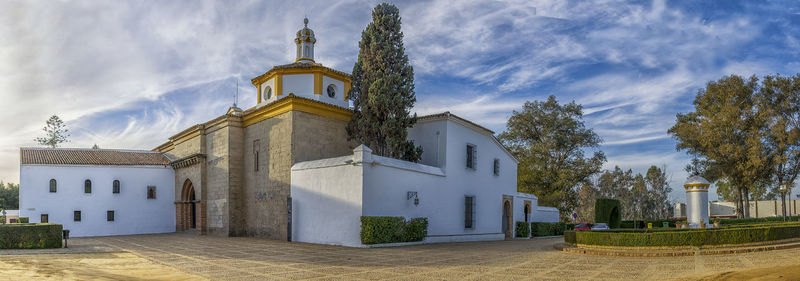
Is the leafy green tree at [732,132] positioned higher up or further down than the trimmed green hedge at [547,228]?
higher up

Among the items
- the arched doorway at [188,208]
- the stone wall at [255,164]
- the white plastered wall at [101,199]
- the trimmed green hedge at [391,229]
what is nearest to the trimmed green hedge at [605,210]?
the trimmed green hedge at [391,229]

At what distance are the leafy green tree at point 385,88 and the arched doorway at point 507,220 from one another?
7.17 meters

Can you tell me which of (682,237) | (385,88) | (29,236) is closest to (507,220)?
(385,88)

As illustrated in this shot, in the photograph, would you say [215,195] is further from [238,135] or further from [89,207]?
[89,207]

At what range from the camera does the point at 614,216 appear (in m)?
29.6

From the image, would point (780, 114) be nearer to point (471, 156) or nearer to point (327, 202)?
point (471, 156)

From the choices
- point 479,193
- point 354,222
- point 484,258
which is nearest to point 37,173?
point 354,222

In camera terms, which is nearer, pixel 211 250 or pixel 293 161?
pixel 211 250

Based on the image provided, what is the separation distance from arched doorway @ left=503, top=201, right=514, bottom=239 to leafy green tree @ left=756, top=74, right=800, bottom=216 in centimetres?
1807

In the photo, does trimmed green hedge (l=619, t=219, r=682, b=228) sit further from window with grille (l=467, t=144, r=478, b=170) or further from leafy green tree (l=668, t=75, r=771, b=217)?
window with grille (l=467, t=144, r=478, b=170)

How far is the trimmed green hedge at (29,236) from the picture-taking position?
14109 millimetres

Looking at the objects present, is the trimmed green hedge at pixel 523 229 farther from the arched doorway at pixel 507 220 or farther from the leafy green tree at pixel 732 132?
the leafy green tree at pixel 732 132

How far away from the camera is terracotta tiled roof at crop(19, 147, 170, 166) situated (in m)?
24.8

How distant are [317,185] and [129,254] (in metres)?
6.01
